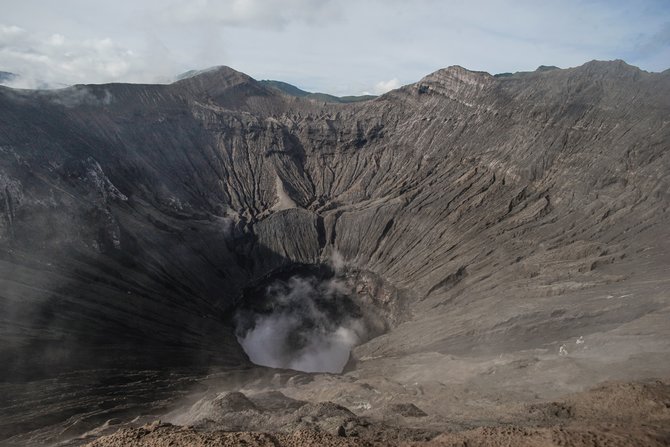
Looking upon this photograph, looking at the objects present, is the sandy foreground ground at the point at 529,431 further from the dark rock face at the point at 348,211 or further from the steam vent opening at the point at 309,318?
the steam vent opening at the point at 309,318

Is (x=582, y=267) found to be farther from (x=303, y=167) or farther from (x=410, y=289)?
(x=303, y=167)

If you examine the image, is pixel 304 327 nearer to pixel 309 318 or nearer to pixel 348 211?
pixel 309 318

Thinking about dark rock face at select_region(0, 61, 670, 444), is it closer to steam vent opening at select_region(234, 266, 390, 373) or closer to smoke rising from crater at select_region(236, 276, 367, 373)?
steam vent opening at select_region(234, 266, 390, 373)

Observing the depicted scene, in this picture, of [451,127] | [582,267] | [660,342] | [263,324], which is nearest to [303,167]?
[451,127]

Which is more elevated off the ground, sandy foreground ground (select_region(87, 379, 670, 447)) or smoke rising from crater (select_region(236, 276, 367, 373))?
sandy foreground ground (select_region(87, 379, 670, 447))

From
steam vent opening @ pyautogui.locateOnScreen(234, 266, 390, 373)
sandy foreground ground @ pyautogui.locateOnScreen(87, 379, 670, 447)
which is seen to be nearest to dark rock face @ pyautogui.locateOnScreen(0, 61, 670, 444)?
steam vent opening @ pyautogui.locateOnScreen(234, 266, 390, 373)

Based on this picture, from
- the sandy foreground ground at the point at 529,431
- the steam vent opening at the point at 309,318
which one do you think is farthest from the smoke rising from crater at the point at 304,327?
the sandy foreground ground at the point at 529,431
